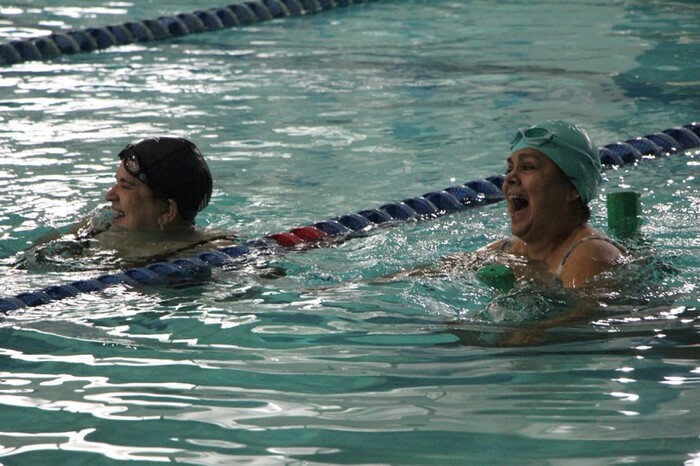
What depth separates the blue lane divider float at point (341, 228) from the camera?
4.90 meters

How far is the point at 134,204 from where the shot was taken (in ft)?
17.6

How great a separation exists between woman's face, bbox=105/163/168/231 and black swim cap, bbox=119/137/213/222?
42 millimetres

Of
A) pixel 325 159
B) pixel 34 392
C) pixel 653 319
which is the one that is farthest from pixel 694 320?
pixel 325 159

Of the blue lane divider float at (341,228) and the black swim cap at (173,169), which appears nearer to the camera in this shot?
the blue lane divider float at (341,228)

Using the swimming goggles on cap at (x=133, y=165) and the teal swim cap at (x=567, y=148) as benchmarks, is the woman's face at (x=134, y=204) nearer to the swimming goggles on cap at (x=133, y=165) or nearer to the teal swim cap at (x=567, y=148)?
the swimming goggles on cap at (x=133, y=165)

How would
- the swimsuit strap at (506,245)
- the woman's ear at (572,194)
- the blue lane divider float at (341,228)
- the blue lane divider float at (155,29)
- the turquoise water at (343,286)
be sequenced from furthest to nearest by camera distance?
the blue lane divider float at (155,29)
the swimsuit strap at (506,245)
the blue lane divider float at (341,228)
the woman's ear at (572,194)
the turquoise water at (343,286)

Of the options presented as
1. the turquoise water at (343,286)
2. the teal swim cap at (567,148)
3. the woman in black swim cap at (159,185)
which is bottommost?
the turquoise water at (343,286)

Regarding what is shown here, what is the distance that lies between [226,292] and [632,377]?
5.91 ft

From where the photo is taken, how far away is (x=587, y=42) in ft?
35.2

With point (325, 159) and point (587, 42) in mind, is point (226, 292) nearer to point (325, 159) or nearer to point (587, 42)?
point (325, 159)

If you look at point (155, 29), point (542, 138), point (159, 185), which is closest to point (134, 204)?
point (159, 185)

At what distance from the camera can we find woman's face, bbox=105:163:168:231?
5.34 meters

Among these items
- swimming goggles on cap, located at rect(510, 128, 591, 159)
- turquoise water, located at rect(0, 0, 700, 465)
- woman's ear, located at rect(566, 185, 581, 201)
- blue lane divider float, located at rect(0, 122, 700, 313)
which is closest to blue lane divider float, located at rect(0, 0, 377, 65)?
turquoise water, located at rect(0, 0, 700, 465)

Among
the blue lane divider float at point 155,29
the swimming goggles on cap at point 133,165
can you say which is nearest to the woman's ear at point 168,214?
the swimming goggles on cap at point 133,165
